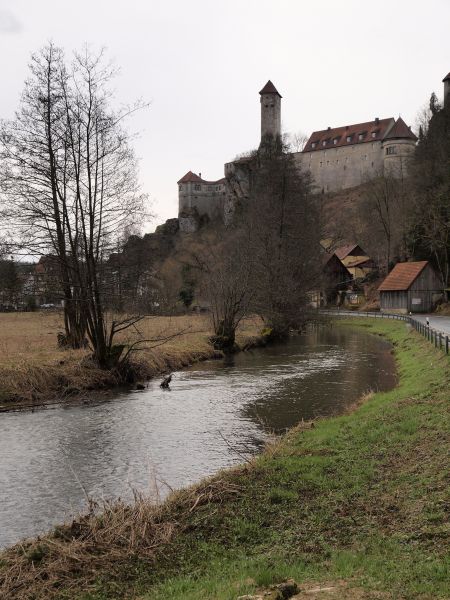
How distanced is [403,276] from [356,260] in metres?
26.7

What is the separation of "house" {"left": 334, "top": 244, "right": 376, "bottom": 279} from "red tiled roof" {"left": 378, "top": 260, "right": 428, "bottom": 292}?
17.6 m

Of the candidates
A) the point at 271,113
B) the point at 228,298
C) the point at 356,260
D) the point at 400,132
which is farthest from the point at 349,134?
the point at 228,298

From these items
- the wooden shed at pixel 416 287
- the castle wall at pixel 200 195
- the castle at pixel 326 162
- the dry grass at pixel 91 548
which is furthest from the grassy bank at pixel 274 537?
the castle wall at pixel 200 195

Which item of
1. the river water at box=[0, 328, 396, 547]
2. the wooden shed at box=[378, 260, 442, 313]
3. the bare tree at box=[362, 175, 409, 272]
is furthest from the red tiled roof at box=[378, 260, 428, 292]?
the river water at box=[0, 328, 396, 547]

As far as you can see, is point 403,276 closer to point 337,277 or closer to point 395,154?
point 337,277

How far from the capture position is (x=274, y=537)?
709cm

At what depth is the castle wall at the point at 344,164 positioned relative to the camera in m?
114

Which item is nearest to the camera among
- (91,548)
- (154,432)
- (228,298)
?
(91,548)

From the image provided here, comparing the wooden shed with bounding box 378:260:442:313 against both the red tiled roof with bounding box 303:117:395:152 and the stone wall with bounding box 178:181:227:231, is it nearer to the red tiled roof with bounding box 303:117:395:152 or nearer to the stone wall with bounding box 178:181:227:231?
the red tiled roof with bounding box 303:117:395:152

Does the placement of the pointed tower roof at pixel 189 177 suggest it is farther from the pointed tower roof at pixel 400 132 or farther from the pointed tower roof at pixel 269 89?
the pointed tower roof at pixel 400 132

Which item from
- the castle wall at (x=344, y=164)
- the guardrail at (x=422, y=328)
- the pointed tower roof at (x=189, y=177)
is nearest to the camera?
the guardrail at (x=422, y=328)

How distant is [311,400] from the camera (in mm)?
18781

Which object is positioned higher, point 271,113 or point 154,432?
point 271,113

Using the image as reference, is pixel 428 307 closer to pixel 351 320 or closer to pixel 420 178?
pixel 351 320
